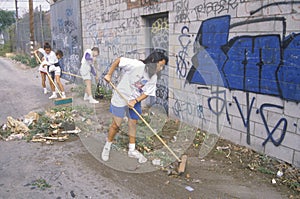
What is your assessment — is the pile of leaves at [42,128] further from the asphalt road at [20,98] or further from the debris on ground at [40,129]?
the asphalt road at [20,98]

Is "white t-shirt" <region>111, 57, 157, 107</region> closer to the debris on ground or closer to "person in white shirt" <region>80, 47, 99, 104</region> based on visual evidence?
the debris on ground

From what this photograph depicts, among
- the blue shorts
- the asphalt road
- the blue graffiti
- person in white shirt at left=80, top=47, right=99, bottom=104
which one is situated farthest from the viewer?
person in white shirt at left=80, top=47, right=99, bottom=104

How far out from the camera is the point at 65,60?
12805mm

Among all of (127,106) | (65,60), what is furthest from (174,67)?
(65,60)

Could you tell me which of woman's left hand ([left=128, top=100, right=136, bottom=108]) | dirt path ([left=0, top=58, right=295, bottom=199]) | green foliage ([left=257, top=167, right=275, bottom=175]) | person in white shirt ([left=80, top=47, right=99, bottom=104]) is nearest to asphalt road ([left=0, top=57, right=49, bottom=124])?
person in white shirt ([left=80, top=47, right=99, bottom=104])

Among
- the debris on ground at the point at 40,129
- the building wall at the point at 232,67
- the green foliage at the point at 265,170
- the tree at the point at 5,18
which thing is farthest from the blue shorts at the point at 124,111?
the tree at the point at 5,18

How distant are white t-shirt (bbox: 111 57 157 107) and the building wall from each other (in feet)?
4.48

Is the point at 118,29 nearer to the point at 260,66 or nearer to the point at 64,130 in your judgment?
the point at 64,130

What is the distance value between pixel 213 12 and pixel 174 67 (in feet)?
4.99

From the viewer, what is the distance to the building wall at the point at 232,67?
384 cm

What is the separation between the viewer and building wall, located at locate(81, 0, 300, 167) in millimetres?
3838

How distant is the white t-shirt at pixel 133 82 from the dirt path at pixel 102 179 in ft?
3.23

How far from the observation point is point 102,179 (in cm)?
379

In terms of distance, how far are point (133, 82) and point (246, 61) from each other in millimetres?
1727
